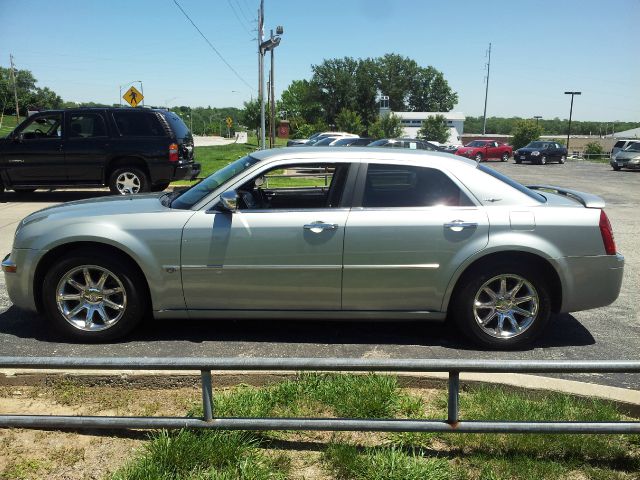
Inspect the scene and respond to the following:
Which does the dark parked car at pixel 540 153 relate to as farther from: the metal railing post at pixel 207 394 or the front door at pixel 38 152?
the metal railing post at pixel 207 394

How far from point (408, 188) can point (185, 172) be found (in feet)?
29.7

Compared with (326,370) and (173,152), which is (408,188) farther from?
(173,152)

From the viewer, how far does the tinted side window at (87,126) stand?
1218cm

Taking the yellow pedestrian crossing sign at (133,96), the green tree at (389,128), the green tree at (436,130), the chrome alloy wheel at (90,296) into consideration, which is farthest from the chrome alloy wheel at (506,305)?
the green tree at (436,130)

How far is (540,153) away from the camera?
34.5 m

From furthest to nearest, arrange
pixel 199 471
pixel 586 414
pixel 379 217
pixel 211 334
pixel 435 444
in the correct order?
pixel 211 334, pixel 379 217, pixel 586 414, pixel 435 444, pixel 199 471

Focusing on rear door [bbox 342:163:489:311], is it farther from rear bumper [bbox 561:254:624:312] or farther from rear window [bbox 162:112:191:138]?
rear window [bbox 162:112:191:138]

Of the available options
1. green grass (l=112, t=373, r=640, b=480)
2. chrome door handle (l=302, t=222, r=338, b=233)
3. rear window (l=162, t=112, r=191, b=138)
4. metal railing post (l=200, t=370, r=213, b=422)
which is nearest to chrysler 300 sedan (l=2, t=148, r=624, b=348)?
chrome door handle (l=302, t=222, r=338, b=233)

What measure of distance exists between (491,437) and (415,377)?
0.76 meters

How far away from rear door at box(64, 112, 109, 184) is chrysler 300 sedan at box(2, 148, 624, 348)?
8.21 metres

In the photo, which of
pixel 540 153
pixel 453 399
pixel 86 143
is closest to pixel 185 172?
pixel 86 143

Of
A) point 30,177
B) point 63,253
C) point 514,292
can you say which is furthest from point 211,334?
point 30,177

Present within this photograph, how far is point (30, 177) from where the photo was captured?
1230 centimetres

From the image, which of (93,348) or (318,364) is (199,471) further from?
(93,348)
